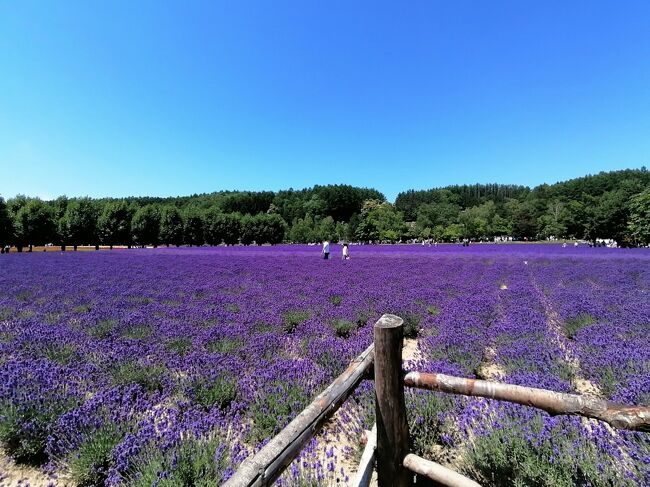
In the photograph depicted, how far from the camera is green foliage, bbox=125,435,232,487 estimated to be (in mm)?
2074

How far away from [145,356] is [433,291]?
24.3 ft

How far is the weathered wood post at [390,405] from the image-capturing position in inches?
68.7

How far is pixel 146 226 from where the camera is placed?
2339 inches

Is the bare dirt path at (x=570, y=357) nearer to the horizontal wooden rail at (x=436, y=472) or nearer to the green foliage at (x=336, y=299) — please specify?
the horizontal wooden rail at (x=436, y=472)

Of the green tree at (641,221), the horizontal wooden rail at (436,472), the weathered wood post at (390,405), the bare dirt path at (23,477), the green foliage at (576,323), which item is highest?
the green tree at (641,221)

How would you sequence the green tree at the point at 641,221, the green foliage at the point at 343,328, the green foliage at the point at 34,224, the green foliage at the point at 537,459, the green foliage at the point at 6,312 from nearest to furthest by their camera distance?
the green foliage at the point at 537,459 < the green foliage at the point at 343,328 < the green foliage at the point at 6,312 < the green tree at the point at 641,221 < the green foliage at the point at 34,224

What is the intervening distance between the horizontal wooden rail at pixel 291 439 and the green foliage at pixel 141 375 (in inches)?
112

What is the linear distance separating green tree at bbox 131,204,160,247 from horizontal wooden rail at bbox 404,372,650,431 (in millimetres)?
65536

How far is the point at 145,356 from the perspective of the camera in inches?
171

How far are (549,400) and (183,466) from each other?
2.27 meters

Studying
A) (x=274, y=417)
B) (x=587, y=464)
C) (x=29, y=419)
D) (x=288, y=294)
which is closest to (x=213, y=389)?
(x=274, y=417)

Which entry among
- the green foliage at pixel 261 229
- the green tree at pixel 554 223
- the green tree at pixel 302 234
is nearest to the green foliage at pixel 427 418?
the green foliage at pixel 261 229

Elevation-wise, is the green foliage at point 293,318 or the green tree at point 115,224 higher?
the green tree at point 115,224

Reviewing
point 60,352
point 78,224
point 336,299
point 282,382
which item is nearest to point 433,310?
point 336,299
